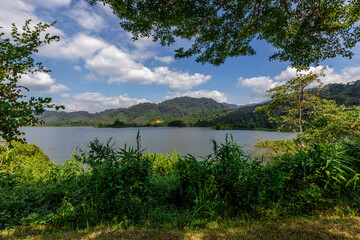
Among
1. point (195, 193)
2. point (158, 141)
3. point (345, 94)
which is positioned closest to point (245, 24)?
point (195, 193)

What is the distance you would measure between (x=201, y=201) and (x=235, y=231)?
75 cm

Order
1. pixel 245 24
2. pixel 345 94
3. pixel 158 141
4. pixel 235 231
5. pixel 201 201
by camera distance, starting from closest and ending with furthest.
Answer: pixel 235 231
pixel 201 201
pixel 245 24
pixel 158 141
pixel 345 94

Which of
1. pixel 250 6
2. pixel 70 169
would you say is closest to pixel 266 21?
pixel 250 6

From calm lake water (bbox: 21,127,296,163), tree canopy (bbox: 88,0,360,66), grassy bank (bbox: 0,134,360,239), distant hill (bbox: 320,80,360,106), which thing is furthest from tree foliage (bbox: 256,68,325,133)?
grassy bank (bbox: 0,134,360,239)

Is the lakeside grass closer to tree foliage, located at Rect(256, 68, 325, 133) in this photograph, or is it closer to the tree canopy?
the tree canopy

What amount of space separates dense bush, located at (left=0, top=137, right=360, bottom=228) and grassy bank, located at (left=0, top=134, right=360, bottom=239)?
0.02 m

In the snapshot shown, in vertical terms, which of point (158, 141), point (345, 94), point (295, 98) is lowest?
point (158, 141)

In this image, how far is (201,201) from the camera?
9.16ft

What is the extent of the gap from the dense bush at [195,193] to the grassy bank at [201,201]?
0.02 meters

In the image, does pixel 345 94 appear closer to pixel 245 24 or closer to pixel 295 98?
pixel 295 98

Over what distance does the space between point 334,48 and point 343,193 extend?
5.41 meters

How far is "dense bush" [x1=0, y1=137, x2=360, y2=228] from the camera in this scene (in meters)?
2.63

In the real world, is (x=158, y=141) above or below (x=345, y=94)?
below

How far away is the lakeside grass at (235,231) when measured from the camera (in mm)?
2044
